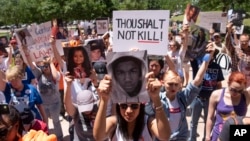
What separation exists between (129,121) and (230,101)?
157 cm

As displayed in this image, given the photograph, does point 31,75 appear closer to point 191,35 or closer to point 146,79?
point 191,35

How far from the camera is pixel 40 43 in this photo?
224 inches

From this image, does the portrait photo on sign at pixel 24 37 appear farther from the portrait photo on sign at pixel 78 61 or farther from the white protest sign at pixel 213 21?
the white protest sign at pixel 213 21

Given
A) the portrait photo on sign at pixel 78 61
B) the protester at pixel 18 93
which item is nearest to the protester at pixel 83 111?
the portrait photo on sign at pixel 78 61

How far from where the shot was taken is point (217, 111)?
165 inches

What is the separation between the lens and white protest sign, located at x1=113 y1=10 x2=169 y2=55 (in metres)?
3.25

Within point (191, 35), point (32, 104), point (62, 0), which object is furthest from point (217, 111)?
point (62, 0)

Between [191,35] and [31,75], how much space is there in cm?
241

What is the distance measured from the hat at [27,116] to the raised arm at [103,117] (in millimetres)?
1257

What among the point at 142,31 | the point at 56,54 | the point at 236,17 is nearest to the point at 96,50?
the point at 56,54

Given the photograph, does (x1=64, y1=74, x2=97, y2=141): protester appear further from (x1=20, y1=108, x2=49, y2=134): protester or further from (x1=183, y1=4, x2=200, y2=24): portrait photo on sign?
(x1=183, y1=4, x2=200, y2=24): portrait photo on sign

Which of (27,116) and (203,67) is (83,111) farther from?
(203,67)

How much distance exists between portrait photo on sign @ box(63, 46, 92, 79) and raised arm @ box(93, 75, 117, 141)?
0.86 metres

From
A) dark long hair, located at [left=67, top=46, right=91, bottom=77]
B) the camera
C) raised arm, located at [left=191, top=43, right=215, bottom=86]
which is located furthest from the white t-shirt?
the camera
